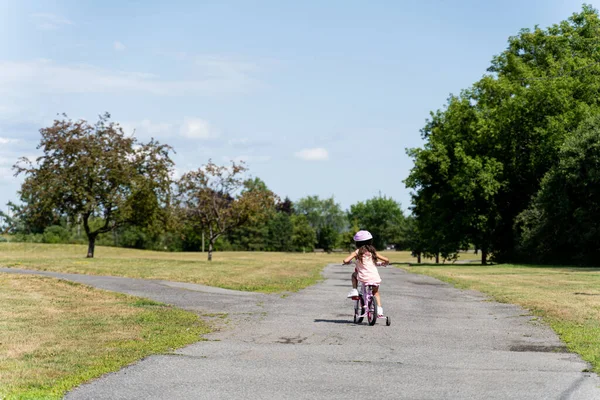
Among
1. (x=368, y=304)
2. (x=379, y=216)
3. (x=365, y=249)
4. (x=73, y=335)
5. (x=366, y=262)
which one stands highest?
(x=379, y=216)

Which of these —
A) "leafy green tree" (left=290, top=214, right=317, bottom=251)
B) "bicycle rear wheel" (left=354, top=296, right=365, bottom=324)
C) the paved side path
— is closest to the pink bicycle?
"bicycle rear wheel" (left=354, top=296, right=365, bottom=324)

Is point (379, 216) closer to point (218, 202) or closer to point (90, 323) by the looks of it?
point (218, 202)

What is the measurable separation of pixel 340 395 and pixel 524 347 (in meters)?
4.63

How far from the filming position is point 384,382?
25.0 ft

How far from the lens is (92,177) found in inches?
1688

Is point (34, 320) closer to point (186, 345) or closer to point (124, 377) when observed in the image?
point (186, 345)

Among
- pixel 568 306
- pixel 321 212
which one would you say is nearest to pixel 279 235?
pixel 321 212

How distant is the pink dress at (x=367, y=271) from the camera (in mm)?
12992

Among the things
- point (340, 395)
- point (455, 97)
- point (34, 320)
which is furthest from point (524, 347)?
point (455, 97)

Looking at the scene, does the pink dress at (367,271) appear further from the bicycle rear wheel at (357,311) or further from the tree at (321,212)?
the tree at (321,212)

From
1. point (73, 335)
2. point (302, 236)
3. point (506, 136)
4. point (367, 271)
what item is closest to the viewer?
point (73, 335)

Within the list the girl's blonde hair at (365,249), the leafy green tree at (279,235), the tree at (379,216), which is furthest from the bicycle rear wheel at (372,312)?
the tree at (379,216)

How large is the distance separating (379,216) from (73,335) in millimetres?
144273

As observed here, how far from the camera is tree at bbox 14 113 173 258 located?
42750 mm
